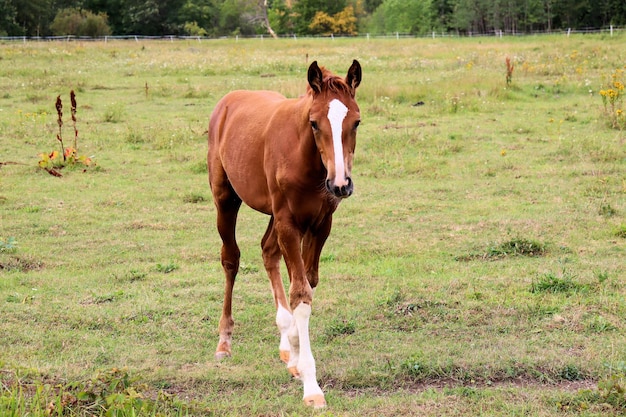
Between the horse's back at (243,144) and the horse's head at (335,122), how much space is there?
943 millimetres

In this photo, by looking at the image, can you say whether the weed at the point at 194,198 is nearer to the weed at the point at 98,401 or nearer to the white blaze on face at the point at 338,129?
the weed at the point at 98,401

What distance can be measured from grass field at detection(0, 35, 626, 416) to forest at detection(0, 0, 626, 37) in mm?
43962

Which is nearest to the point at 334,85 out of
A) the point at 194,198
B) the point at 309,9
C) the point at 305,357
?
the point at 305,357

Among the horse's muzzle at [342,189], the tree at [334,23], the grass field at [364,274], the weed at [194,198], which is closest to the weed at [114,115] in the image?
the grass field at [364,274]

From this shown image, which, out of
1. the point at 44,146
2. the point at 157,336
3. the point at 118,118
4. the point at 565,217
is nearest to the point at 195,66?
the point at 118,118

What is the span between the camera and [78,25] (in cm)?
5628

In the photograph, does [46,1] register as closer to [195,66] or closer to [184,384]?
[195,66]

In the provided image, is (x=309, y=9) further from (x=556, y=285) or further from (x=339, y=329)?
(x=339, y=329)

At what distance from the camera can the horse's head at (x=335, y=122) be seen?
4.31 m

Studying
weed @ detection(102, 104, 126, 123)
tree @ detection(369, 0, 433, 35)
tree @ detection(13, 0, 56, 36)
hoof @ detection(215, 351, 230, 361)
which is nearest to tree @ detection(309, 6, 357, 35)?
tree @ detection(369, 0, 433, 35)

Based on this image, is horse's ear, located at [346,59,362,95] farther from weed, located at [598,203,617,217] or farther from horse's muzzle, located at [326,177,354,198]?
weed, located at [598,203,617,217]

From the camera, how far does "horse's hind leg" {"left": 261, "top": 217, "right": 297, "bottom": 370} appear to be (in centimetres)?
550

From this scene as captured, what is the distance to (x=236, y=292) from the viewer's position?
23.6 ft

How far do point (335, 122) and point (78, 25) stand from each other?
56531mm
